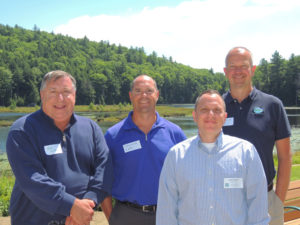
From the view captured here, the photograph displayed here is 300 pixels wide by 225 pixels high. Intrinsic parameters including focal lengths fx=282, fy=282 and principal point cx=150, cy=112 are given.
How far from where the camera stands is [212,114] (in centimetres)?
251

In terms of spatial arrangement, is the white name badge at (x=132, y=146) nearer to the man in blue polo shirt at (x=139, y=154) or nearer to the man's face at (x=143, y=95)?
the man in blue polo shirt at (x=139, y=154)

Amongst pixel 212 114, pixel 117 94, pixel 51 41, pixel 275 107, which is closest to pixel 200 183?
pixel 212 114

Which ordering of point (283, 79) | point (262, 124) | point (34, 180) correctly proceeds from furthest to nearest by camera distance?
point (283, 79)
point (262, 124)
point (34, 180)

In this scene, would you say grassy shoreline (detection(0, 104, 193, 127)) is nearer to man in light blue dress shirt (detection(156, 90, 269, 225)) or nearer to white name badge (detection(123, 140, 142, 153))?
white name badge (detection(123, 140, 142, 153))

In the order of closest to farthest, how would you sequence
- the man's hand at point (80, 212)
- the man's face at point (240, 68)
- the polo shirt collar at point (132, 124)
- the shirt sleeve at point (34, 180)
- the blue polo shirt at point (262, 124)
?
the shirt sleeve at point (34, 180) < the man's hand at point (80, 212) < the blue polo shirt at point (262, 124) < the man's face at point (240, 68) < the polo shirt collar at point (132, 124)

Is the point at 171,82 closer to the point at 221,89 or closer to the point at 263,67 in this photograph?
the point at 221,89

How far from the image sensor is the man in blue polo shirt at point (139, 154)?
3.36m

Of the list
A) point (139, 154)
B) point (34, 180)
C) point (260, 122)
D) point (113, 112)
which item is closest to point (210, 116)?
point (260, 122)

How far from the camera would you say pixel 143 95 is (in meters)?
3.62

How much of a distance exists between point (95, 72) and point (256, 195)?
449 ft

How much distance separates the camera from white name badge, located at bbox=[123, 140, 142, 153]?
346 cm

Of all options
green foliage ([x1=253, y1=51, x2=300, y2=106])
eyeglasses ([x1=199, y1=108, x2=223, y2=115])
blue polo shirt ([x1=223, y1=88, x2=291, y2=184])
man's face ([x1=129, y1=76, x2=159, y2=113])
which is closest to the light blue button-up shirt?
eyeglasses ([x1=199, y1=108, x2=223, y2=115])

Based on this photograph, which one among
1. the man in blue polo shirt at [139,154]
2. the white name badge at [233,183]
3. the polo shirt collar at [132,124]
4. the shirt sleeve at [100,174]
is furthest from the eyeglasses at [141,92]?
the white name badge at [233,183]

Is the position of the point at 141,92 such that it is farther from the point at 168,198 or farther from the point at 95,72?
the point at 95,72
